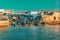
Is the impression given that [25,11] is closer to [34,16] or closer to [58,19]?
[34,16]

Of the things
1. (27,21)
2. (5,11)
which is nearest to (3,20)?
(27,21)

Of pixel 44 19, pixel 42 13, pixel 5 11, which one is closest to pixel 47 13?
pixel 42 13

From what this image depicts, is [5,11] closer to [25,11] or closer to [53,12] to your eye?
[25,11]

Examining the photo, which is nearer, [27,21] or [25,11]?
[27,21]

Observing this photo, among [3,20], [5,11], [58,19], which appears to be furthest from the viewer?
[5,11]

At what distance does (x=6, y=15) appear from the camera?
3241cm

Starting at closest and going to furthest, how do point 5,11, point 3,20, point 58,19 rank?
point 3,20 → point 58,19 → point 5,11

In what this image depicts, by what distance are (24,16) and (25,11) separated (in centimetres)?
160

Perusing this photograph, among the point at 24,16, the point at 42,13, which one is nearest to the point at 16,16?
the point at 24,16

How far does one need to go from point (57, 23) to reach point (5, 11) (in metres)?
6.46

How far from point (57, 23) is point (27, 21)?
3025 millimetres

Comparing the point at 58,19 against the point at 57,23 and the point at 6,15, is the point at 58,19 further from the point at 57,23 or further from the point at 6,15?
the point at 6,15

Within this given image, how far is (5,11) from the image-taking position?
3353 cm

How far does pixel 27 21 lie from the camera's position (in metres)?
30.1
